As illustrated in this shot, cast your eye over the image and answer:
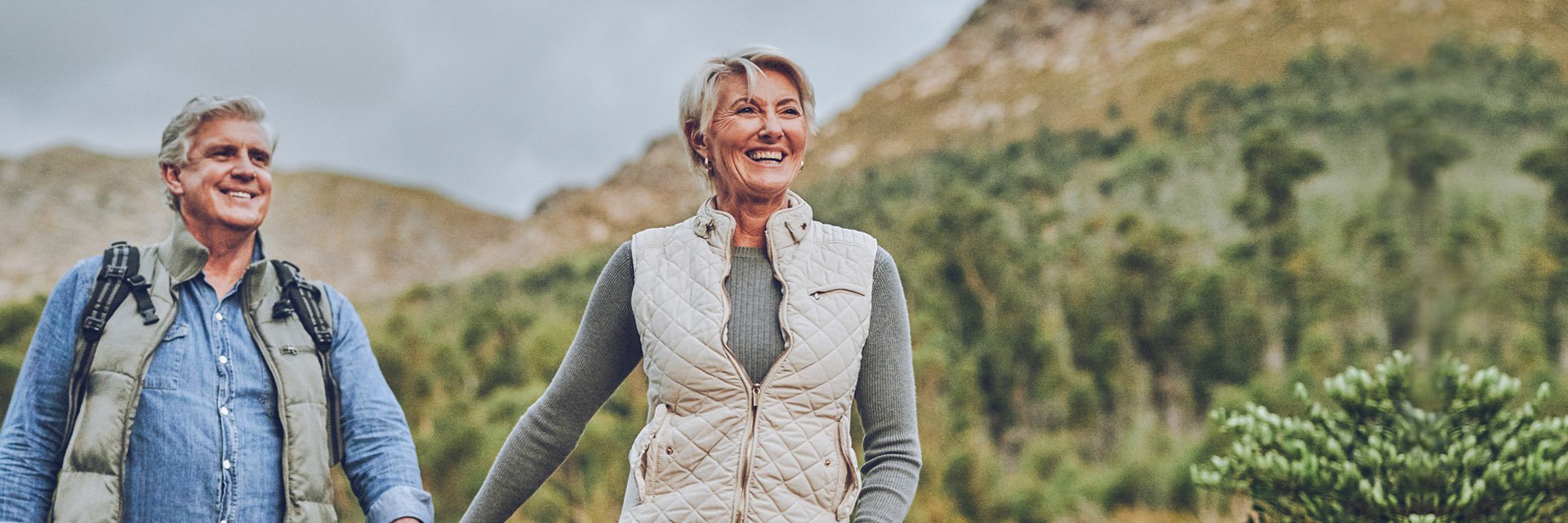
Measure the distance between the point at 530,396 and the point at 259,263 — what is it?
3876 millimetres

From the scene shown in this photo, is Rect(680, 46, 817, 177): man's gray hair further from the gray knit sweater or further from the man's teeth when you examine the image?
the gray knit sweater

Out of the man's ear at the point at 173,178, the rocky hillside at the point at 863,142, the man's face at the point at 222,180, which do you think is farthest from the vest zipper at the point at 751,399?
the rocky hillside at the point at 863,142

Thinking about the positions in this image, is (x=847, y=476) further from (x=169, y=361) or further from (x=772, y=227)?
(x=169, y=361)

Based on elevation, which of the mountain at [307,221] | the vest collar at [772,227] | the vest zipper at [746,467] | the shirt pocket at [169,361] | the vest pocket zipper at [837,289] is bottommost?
the vest zipper at [746,467]

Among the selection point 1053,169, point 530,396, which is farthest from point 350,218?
point 530,396

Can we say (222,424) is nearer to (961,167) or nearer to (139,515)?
(139,515)

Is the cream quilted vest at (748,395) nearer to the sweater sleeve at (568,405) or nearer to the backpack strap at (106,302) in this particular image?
the sweater sleeve at (568,405)

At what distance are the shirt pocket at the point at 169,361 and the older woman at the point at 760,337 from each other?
Result: 2.23 ft

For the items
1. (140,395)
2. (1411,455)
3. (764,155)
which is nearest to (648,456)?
(764,155)

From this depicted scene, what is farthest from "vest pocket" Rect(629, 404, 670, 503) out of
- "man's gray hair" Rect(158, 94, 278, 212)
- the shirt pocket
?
"man's gray hair" Rect(158, 94, 278, 212)

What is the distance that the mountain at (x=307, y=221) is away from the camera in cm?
5903

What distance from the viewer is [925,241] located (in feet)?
49.5

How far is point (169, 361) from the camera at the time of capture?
1843 mm

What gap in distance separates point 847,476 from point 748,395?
180 mm
